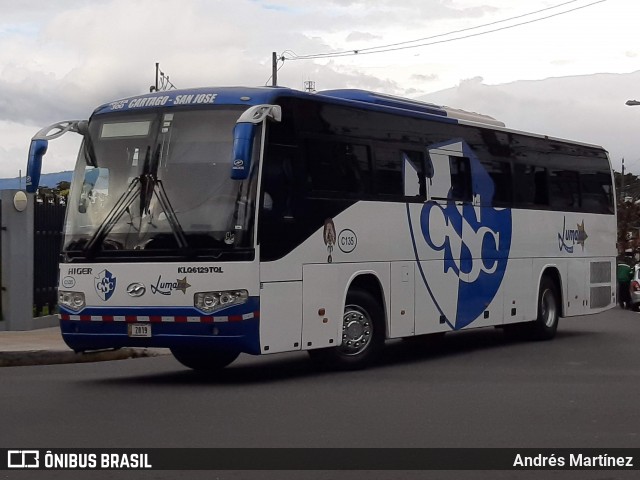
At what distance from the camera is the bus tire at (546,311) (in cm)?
2091

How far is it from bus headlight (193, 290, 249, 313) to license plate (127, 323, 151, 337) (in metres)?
0.67

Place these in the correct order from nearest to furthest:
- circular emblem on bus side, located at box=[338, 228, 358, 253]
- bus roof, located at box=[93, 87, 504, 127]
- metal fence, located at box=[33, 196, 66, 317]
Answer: bus roof, located at box=[93, 87, 504, 127], circular emblem on bus side, located at box=[338, 228, 358, 253], metal fence, located at box=[33, 196, 66, 317]

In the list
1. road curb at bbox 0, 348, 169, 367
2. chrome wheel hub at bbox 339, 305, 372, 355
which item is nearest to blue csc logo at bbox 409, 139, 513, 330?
chrome wheel hub at bbox 339, 305, 372, 355

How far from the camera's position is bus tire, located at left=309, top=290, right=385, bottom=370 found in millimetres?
15180

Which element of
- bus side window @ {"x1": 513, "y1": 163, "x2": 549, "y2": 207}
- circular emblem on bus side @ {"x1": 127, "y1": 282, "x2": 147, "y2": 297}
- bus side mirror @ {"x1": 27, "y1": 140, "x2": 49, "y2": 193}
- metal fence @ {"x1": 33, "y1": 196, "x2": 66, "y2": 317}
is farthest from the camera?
metal fence @ {"x1": 33, "y1": 196, "x2": 66, "y2": 317}

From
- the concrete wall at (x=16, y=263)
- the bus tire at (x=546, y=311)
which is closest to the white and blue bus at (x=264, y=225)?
the bus tire at (x=546, y=311)

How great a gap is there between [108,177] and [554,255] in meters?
9.92

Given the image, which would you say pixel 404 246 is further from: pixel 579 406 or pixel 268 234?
pixel 579 406

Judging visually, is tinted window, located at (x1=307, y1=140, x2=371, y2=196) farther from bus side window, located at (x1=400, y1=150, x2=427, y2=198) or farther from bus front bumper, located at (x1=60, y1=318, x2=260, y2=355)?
bus front bumper, located at (x1=60, y1=318, x2=260, y2=355)

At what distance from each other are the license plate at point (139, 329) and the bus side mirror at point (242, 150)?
7.35ft

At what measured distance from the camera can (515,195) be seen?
65.0ft

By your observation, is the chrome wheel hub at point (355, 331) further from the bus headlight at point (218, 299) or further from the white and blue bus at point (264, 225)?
the bus headlight at point (218, 299)

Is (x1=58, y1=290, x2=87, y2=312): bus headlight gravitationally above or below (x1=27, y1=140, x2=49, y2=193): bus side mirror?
below

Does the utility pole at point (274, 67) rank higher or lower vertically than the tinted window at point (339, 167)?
higher
